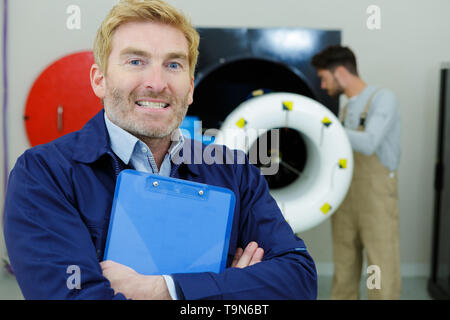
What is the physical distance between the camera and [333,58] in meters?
2.14

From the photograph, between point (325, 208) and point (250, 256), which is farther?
point (325, 208)

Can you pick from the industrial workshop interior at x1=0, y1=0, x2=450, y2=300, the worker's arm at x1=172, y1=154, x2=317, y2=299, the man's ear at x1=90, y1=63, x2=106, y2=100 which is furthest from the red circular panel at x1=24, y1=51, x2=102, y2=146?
the worker's arm at x1=172, y1=154, x2=317, y2=299

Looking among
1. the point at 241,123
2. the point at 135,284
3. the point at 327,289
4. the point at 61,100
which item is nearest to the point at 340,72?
the point at 241,123

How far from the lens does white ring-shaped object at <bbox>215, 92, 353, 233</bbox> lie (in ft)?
5.59

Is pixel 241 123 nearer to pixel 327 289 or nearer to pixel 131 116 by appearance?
pixel 131 116

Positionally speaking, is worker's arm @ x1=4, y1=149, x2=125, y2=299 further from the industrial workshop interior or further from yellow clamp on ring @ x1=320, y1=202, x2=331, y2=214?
yellow clamp on ring @ x1=320, y1=202, x2=331, y2=214

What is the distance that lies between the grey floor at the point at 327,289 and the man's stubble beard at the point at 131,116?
183 centimetres

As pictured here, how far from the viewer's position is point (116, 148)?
0.84 meters

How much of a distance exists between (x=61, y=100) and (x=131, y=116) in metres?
1.58

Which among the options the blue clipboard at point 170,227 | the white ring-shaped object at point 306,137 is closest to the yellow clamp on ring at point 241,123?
the white ring-shaped object at point 306,137

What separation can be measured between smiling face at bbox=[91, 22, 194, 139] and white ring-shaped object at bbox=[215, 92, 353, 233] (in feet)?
2.74

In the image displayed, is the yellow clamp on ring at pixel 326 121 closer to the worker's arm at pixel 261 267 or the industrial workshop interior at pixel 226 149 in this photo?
the industrial workshop interior at pixel 226 149

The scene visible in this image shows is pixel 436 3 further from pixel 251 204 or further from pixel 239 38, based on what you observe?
pixel 251 204
